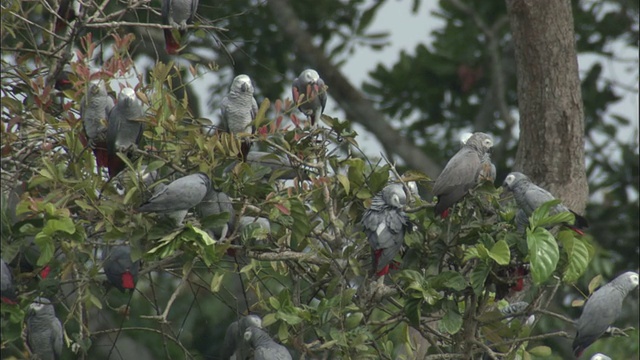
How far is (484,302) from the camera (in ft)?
11.7

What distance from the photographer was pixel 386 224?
3.37 m

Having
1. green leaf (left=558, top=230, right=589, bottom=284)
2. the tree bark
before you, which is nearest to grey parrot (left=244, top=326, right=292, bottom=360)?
green leaf (left=558, top=230, right=589, bottom=284)

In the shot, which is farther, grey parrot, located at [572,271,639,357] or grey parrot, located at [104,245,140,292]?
grey parrot, located at [572,271,639,357]

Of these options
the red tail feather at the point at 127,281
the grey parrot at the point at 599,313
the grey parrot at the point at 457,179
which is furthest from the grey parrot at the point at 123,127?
the grey parrot at the point at 599,313

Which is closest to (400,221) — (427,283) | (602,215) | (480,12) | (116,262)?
(427,283)

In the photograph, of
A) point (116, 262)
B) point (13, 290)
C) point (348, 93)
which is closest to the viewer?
point (13, 290)

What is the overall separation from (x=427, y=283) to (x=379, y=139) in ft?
13.5

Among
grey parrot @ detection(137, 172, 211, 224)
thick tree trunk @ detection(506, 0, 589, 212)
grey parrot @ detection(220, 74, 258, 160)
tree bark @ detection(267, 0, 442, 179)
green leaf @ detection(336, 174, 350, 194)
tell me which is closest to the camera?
grey parrot @ detection(137, 172, 211, 224)

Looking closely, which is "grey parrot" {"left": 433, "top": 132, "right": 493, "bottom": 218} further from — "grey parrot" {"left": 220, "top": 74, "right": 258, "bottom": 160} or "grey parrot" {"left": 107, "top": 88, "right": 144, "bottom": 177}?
"grey parrot" {"left": 107, "top": 88, "right": 144, "bottom": 177}

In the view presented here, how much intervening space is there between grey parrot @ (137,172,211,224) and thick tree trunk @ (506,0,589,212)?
2082 mm

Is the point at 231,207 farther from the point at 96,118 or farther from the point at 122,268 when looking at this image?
the point at 96,118

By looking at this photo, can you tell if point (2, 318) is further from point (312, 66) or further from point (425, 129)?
point (425, 129)

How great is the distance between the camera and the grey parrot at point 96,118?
3396 mm

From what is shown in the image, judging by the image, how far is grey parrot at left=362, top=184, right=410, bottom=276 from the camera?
132 inches
